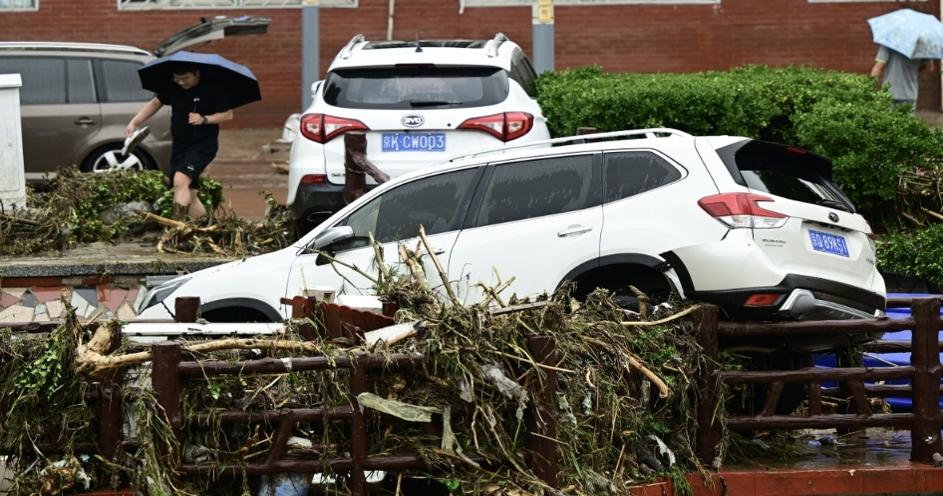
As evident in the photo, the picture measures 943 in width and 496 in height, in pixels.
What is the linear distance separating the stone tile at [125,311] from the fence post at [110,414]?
4.75m

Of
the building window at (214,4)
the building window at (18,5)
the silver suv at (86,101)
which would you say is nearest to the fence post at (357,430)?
the silver suv at (86,101)

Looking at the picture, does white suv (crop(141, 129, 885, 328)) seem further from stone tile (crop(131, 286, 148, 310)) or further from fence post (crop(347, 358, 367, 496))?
stone tile (crop(131, 286, 148, 310))

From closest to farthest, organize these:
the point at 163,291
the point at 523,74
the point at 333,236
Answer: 1. the point at 333,236
2. the point at 163,291
3. the point at 523,74

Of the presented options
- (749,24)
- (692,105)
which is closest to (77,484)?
(692,105)

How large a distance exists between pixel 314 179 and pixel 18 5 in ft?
33.3

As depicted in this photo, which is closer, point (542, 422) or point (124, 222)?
point (542, 422)

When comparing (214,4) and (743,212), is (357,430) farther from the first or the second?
(214,4)

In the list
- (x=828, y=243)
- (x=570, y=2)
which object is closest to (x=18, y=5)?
(x=570, y=2)

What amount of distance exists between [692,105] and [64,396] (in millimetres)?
7523

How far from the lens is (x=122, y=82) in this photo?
49.3ft

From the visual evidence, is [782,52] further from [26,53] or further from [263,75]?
[26,53]

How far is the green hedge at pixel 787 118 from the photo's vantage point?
474 inches

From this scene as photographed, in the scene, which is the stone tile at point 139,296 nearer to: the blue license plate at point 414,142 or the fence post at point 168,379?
the blue license plate at point 414,142

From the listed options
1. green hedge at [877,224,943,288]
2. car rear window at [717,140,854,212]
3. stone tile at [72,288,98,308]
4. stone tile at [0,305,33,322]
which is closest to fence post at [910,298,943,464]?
car rear window at [717,140,854,212]
